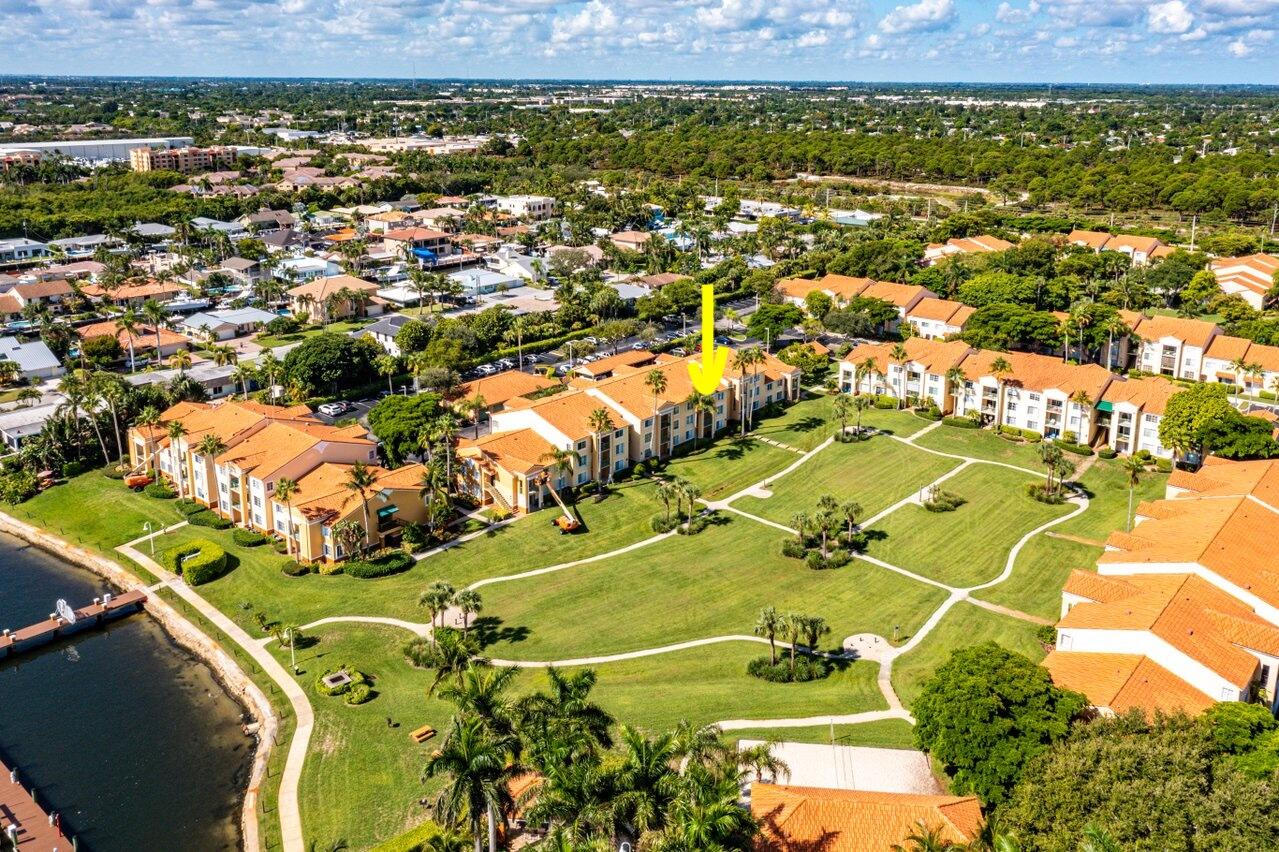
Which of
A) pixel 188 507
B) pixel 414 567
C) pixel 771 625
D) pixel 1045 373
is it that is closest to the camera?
pixel 771 625

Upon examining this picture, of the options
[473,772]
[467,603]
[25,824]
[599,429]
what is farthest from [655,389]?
[25,824]

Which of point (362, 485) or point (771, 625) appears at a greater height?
point (362, 485)

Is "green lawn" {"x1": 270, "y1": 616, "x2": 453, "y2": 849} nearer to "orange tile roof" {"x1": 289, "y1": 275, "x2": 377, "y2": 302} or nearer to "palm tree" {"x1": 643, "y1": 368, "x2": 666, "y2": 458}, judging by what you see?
"palm tree" {"x1": 643, "y1": 368, "x2": 666, "y2": 458}

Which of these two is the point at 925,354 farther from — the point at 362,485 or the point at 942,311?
the point at 362,485

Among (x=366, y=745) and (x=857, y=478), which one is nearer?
(x=366, y=745)

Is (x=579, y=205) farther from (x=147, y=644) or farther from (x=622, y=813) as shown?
(x=622, y=813)

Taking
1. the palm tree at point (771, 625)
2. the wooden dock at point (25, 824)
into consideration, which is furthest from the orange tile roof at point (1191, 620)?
the wooden dock at point (25, 824)

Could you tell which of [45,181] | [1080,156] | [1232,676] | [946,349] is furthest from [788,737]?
[45,181]
